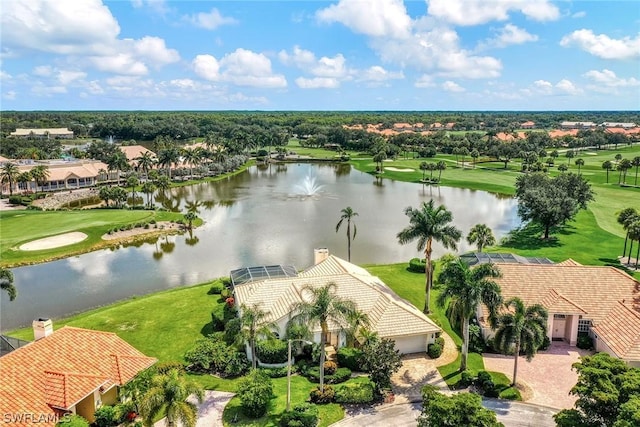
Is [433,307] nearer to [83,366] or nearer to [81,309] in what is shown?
[83,366]

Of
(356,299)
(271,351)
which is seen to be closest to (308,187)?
(356,299)

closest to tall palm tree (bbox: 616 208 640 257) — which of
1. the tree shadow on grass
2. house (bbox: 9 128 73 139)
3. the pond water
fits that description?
the tree shadow on grass

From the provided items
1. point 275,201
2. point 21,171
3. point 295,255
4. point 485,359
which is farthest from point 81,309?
point 21,171

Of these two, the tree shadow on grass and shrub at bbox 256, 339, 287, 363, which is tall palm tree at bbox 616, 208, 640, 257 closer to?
the tree shadow on grass

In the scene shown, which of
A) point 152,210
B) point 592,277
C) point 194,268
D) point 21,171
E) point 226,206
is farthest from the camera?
point 21,171

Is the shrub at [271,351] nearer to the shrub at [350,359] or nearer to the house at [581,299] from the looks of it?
the shrub at [350,359]

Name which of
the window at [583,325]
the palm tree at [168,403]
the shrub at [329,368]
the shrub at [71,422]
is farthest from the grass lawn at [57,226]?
the window at [583,325]
